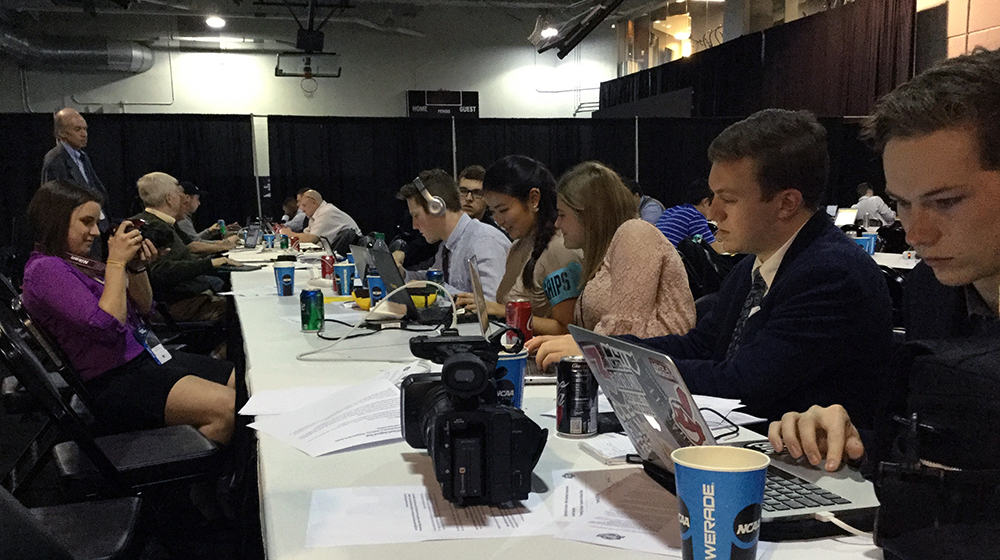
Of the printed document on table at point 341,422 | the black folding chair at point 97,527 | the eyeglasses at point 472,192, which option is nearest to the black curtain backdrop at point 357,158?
Answer: the eyeglasses at point 472,192

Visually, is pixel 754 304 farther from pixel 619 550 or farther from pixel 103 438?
pixel 103 438

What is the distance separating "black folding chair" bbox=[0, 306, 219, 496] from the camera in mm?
1747

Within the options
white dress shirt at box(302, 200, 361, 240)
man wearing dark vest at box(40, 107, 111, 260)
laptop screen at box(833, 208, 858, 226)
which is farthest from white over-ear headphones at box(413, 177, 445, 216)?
man wearing dark vest at box(40, 107, 111, 260)

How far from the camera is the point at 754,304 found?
1719 mm

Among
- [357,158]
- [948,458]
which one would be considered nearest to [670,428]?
[948,458]

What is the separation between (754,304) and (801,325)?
24 centimetres

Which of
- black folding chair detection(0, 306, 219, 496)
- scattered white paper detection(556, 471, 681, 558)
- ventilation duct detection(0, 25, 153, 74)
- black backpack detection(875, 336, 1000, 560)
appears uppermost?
ventilation duct detection(0, 25, 153, 74)

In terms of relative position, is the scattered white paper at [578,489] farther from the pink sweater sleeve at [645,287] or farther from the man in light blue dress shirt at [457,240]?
the man in light blue dress shirt at [457,240]

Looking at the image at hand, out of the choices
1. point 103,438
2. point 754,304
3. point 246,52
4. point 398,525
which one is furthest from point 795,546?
point 246,52

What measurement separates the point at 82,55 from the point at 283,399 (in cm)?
1182

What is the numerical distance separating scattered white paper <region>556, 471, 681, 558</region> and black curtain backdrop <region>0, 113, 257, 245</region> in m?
9.49

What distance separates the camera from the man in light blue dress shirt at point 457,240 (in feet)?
11.0

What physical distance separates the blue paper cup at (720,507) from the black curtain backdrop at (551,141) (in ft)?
33.0

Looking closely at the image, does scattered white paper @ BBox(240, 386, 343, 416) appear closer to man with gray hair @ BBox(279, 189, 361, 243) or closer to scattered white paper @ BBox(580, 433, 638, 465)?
scattered white paper @ BBox(580, 433, 638, 465)
